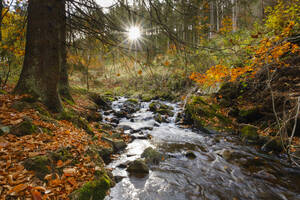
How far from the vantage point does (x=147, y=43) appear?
324cm

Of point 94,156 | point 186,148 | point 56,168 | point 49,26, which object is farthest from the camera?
point 186,148

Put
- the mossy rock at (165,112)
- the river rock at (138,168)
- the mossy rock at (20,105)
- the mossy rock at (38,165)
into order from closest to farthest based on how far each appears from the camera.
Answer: the mossy rock at (38,165)
the mossy rock at (20,105)
the river rock at (138,168)
the mossy rock at (165,112)

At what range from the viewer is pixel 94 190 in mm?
2438

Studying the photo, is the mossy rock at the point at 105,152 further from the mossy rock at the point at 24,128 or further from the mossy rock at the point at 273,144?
the mossy rock at the point at 273,144

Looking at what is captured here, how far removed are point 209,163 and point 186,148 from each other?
116 centimetres

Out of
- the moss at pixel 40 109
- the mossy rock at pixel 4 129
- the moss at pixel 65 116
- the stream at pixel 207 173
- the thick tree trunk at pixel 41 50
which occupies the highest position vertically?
the thick tree trunk at pixel 41 50

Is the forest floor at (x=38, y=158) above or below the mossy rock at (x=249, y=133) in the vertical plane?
above

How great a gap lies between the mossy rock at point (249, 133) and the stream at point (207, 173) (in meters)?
0.34

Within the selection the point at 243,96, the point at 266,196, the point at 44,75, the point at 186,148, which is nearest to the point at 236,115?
the point at 243,96

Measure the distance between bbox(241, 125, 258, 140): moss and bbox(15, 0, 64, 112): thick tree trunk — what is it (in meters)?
6.90

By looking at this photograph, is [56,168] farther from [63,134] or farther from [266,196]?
[266,196]

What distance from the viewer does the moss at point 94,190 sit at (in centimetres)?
222

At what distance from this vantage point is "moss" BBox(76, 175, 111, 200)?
2.22 meters

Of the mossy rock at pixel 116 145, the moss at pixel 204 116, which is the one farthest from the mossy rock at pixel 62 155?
the moss at pixel 204 116
